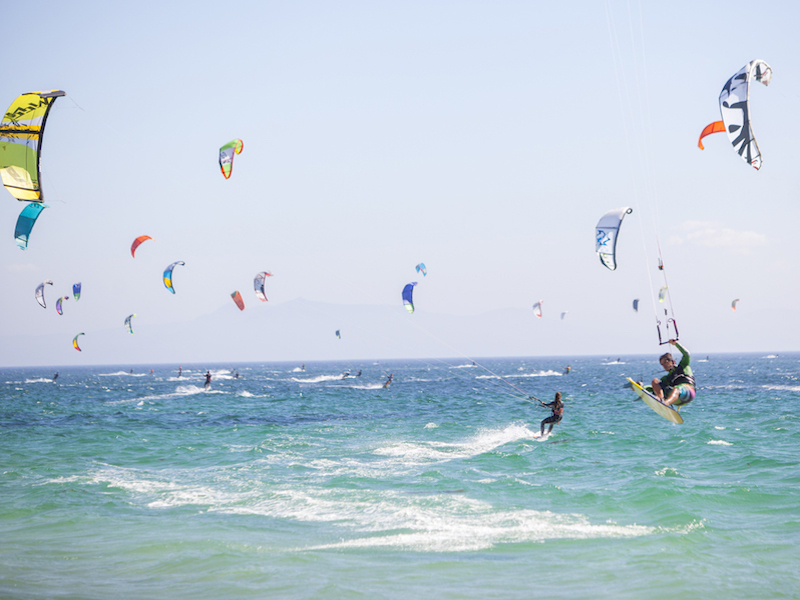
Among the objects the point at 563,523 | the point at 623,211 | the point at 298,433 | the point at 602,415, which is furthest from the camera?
the point at 602,415

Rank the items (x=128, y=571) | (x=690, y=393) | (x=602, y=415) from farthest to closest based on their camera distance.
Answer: (x=602, y=415) → (x=690, y=393) → (x=128, y=571)

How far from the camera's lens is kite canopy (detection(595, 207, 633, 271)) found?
43.1ft

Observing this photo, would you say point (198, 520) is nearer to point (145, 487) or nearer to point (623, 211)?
point (145, 487)

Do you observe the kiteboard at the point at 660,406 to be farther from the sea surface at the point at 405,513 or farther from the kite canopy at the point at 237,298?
the kite canopy at the point at 237,298

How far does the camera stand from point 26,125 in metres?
10.7

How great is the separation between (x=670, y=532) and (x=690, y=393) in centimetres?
218

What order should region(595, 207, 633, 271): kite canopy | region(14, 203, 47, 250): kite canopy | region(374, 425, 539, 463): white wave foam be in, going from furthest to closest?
1. region(374, 425, 539, 463): white wave foam
2. region(14, 203, 47, 250): kite canopy
3. region(595, 207, 633, 271): kite canopy

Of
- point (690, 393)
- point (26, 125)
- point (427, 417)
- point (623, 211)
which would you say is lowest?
point (427, 417)

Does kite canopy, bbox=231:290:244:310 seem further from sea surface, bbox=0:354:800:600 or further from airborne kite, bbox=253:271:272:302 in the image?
sea surface, bbox=0:354:800:600

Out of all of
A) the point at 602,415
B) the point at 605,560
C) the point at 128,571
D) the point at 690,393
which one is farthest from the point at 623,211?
the point at 602,415

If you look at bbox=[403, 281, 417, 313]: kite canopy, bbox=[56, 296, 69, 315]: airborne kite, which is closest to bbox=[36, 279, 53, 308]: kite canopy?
bbox=[56, 296, 69, 315]: airborne kite

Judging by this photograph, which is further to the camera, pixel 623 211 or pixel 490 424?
pixel 490 424

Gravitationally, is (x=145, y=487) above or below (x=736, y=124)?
below

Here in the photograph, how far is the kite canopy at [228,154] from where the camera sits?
67.3ft
